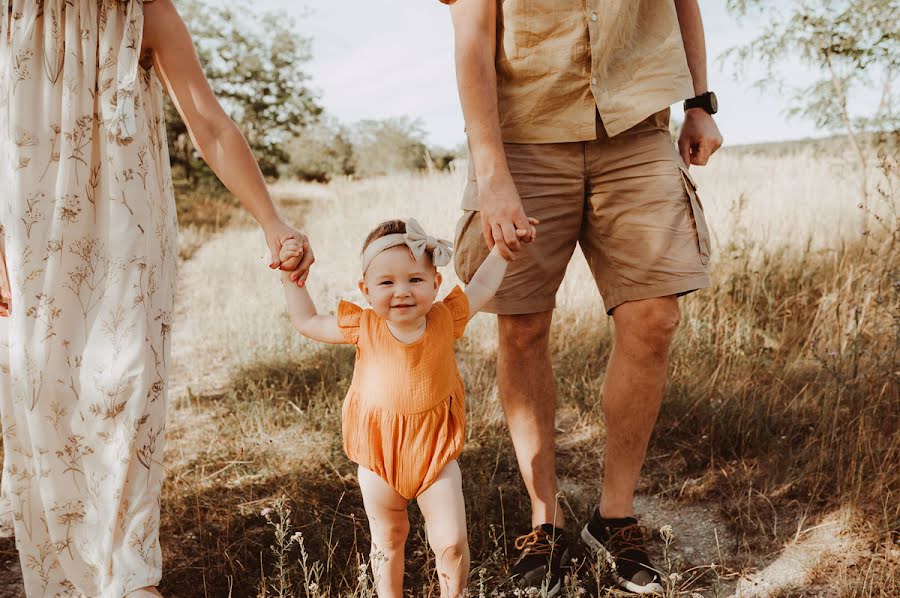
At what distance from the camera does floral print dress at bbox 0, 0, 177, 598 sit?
1.85 m

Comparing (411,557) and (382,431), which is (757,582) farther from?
(382,431)

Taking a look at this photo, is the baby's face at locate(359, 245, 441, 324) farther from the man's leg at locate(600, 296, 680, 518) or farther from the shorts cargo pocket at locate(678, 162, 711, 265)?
the shorts cargo pocket at locate(678, 162, 711, 265)

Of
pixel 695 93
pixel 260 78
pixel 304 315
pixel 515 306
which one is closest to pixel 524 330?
pixel 515 306

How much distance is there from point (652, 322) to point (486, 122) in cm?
80

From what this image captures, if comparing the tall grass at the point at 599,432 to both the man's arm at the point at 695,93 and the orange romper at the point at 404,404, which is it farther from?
the man's arm at the point at 695,93

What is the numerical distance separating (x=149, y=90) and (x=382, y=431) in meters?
1.13

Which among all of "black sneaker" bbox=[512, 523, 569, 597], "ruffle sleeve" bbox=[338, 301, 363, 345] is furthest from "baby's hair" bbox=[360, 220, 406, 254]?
"black sneaker" bbox=[512, 523, 569, 597]

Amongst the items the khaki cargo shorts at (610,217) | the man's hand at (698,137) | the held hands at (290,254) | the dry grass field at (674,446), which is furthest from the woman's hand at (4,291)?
the man's hand at (698,137)

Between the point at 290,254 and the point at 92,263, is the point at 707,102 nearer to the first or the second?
the point at 290,254

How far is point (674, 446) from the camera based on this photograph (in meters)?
3.29

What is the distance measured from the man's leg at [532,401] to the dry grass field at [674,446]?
22 centimetres

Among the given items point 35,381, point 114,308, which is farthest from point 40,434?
point 114,308

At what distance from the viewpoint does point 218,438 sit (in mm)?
3506

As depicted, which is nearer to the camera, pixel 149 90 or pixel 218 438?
pixel 149 90
